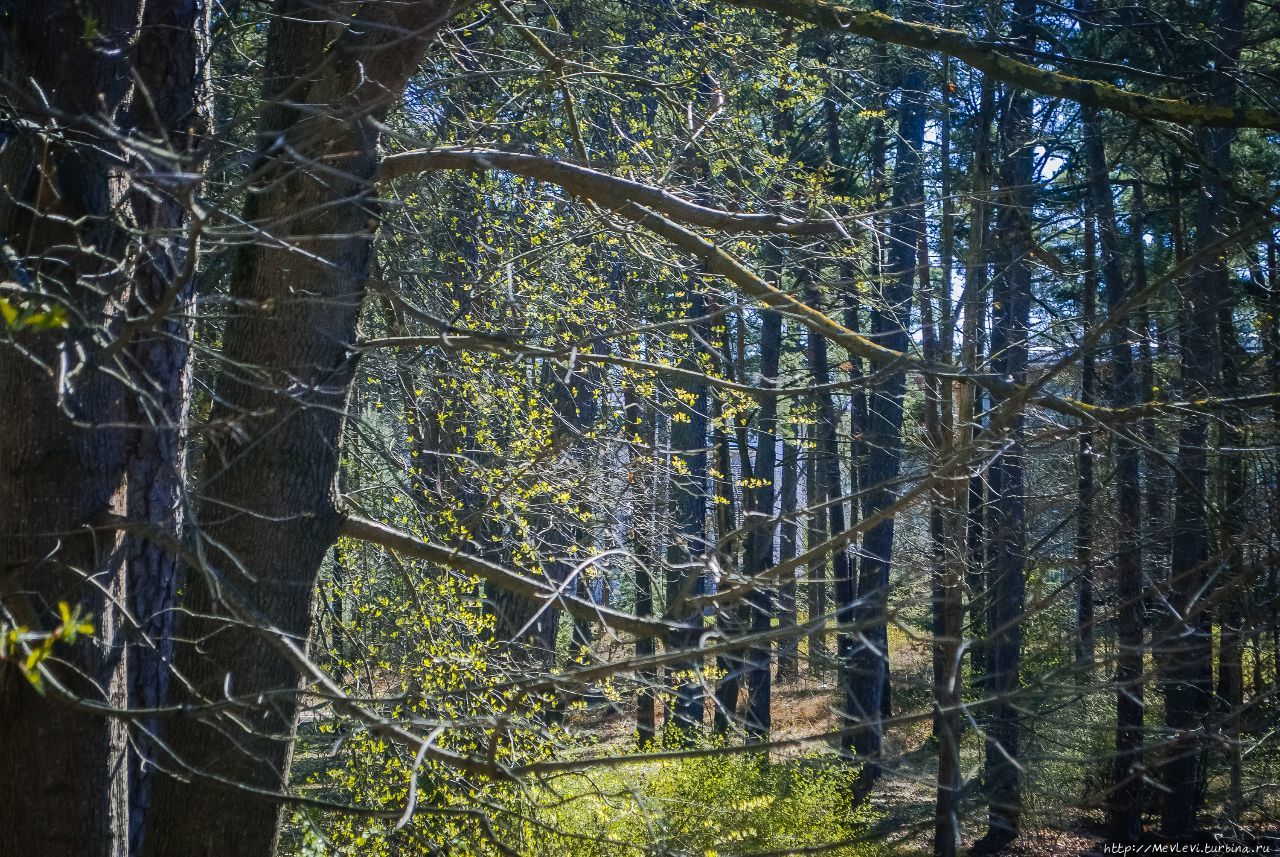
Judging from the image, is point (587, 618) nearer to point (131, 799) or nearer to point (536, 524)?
point (131, 799)

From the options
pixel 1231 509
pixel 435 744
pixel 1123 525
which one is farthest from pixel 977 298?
pixel 435 744

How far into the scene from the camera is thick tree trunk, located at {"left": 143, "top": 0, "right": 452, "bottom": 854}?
12.7ft

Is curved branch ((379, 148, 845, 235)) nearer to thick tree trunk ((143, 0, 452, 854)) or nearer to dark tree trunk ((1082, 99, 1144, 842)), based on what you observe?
thick tree trunk ((143, 0, 452, 854))

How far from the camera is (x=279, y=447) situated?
403cm

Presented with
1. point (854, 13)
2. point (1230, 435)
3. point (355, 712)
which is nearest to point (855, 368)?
point (1230, 435)

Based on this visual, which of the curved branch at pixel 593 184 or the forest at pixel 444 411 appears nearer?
the forest at pixel 444 411

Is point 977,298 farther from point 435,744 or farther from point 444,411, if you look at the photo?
point 435,744

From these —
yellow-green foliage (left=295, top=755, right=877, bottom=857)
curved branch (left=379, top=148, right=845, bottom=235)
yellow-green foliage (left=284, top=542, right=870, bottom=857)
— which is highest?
curved branch (left=379, top=148, right=845, bottom=235)

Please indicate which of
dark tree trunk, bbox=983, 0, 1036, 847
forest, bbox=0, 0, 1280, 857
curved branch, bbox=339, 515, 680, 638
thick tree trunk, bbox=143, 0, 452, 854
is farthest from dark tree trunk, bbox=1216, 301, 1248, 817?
thick tree trunk, bbox=143, 0, 452, 854

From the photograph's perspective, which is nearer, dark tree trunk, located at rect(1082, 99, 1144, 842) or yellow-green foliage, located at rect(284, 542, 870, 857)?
yellow-green foliage, located at rect(284, 542, 870, 857)

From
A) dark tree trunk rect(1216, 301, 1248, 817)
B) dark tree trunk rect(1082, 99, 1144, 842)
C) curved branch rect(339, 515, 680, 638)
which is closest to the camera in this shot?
curved branch rect(339, 515, 680, 638)

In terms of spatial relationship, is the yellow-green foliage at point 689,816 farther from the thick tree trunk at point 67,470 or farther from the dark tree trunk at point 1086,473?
the dark tree trunk at point 1086,473

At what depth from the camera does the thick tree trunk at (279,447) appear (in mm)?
3869

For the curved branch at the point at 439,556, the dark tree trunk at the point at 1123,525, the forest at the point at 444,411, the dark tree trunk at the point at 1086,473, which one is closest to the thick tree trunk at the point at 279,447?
the forest at the point at 444,411
